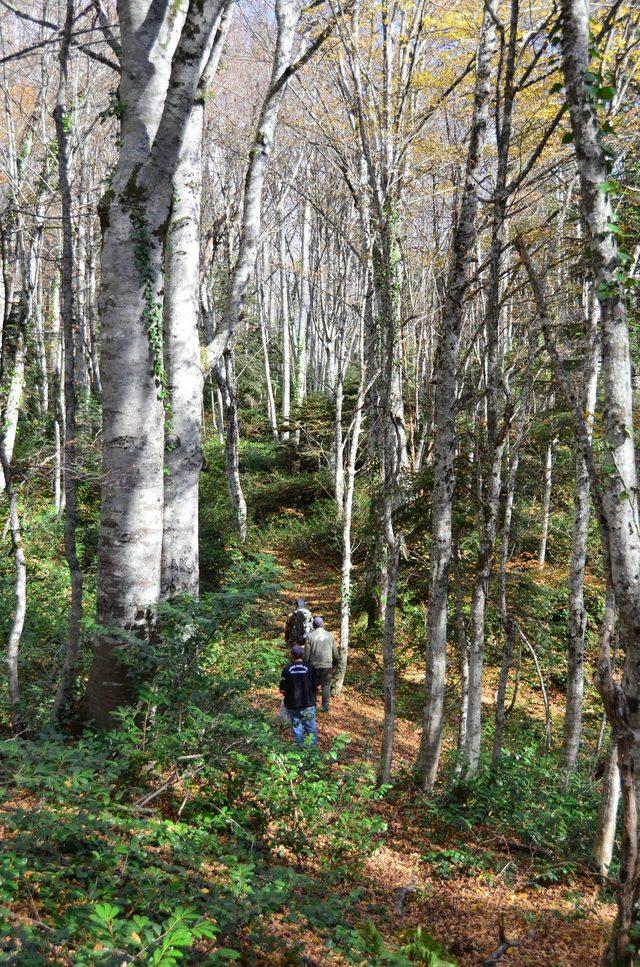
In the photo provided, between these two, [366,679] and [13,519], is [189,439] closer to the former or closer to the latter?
[13,519]

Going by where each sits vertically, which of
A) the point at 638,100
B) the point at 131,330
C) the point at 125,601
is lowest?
the point at 125,601

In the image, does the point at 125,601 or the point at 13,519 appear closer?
the point at 125,601

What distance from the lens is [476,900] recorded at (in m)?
4.84

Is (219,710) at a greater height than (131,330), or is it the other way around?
(131,330)

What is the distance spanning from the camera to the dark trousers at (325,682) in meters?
8.24

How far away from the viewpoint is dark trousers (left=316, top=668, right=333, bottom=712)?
824 cm

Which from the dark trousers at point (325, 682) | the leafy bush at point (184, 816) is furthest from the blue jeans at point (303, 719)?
the leafy bush at point (184, 816)

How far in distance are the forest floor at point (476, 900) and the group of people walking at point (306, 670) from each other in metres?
1.17

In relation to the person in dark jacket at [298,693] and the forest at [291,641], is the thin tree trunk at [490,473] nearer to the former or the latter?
the forest at [291,641]

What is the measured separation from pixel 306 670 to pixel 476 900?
281 centimetres

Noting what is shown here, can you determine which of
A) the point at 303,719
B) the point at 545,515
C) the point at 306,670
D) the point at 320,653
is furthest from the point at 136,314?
the point at 545,515

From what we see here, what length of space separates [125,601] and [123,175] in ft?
10.3

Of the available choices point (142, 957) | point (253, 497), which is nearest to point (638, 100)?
point (142, 957)

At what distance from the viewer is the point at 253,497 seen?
58.3ft
